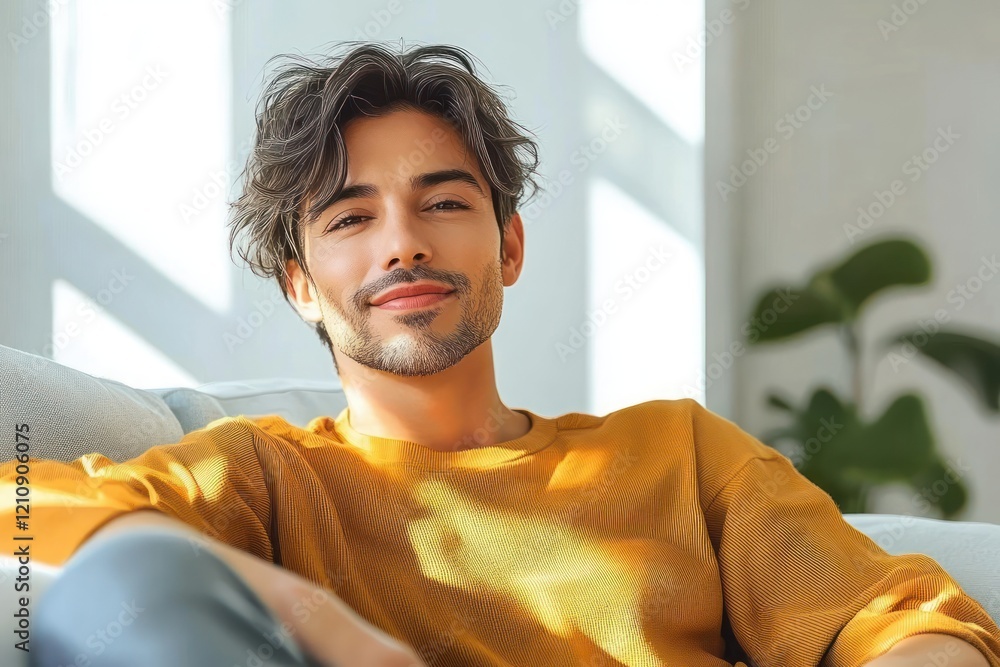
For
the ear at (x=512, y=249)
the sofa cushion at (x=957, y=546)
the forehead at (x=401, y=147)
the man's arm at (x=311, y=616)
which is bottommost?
the sofa cushion at (x=957, y=546)

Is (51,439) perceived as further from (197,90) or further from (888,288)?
(888,288)

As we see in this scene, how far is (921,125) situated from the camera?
8.54 feet

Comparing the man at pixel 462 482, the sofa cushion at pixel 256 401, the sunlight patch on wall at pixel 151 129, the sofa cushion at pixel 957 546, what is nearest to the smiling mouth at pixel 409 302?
the man at pixel 462 482

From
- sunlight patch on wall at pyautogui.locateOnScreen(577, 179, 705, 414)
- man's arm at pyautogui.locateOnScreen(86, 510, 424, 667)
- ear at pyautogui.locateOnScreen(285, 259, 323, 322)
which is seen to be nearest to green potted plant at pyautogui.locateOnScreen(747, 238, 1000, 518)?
sunlight patch on wall at pyautogui.locateOnScreen(577, 179, 705, 414)

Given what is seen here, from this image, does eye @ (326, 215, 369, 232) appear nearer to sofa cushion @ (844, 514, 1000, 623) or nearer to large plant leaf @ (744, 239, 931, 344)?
sofa cushion @ (844, 514, 1000, 623)

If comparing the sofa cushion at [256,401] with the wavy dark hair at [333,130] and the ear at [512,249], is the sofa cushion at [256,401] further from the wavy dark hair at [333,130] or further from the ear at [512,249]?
the ear at [512,249]

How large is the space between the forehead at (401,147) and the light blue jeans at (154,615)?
620 mm

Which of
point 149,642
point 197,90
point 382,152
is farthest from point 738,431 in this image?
point 197,90

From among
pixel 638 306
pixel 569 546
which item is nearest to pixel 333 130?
pixel 569 546

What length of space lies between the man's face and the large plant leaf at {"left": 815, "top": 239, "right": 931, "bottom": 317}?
5.55 ft

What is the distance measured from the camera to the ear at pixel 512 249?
1.25 m

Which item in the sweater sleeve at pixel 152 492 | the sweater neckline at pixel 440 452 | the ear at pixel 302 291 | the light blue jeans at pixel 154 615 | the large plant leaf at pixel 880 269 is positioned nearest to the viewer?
the light blue jeans at pixel 154 615

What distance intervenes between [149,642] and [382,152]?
0.72 meters

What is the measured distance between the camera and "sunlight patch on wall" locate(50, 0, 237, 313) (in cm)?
185
